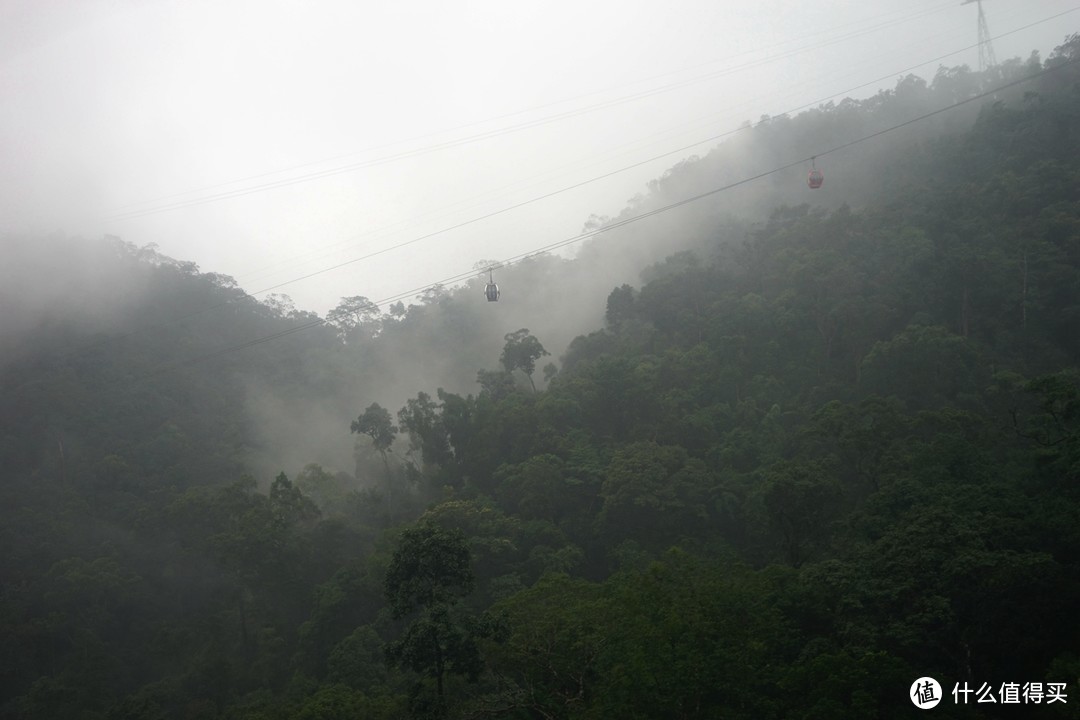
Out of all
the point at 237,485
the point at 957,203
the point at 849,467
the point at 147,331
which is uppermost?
the point at 147,331

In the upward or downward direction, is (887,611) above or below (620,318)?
below

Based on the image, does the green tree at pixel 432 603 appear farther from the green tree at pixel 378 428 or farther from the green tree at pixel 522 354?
the green tree at pixel 522 354

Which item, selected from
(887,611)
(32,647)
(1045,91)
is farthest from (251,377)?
(1045,91)

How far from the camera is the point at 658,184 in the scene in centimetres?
6156

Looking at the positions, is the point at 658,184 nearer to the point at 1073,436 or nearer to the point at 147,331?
the point at 147,331

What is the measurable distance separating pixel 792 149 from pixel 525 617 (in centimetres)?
5092

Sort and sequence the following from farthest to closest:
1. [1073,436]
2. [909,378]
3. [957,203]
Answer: [957,203]
[909,378]
[1073,436]

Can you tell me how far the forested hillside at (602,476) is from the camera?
13.9 meters
